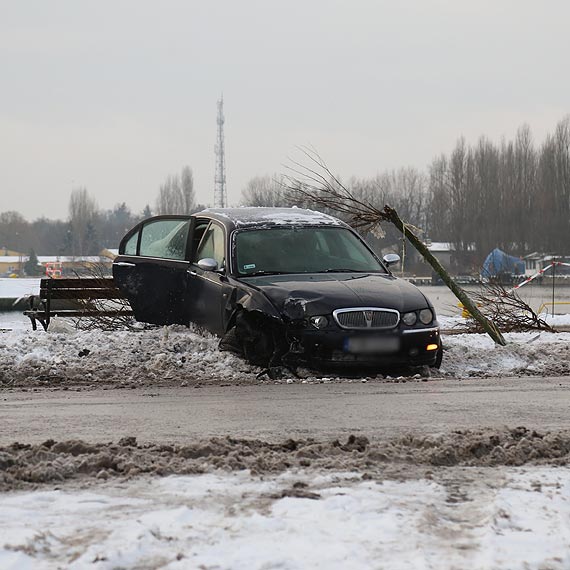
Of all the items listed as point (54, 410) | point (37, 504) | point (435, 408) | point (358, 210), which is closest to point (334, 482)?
point (37, 504)

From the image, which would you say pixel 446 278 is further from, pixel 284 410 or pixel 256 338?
pixel 284 410

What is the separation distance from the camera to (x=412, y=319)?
10172 mm

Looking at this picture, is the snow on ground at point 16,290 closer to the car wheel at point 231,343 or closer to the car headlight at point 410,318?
the car wheel at point 231,343

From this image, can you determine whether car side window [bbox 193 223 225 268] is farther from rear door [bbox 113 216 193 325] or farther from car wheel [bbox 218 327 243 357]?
car wheel [bbox 218 327 243 357]

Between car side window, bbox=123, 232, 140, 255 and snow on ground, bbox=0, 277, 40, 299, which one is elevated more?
car side window, bbox=123, 232, 140, 255

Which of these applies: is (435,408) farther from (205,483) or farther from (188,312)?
(188,312)

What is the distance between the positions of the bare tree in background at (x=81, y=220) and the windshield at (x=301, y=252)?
129 metres

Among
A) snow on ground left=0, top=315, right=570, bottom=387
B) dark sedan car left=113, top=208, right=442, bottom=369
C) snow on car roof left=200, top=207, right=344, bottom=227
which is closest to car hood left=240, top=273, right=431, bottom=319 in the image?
dark sedan car left=113, top=208, right=442, bottom=369

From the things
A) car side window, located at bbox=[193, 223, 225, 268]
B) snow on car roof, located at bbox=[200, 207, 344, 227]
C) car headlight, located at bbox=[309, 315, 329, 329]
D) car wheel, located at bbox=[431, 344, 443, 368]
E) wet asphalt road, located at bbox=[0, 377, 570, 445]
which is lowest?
wet asphalt road, located at bbox=[0, 377, 570, 445]

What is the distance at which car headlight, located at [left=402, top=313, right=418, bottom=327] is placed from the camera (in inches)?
399

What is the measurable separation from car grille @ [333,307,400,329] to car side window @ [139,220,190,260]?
3.03m

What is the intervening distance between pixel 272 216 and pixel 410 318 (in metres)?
2.65

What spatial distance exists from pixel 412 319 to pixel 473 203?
7858 cm

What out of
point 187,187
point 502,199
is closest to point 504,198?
point 502,199
